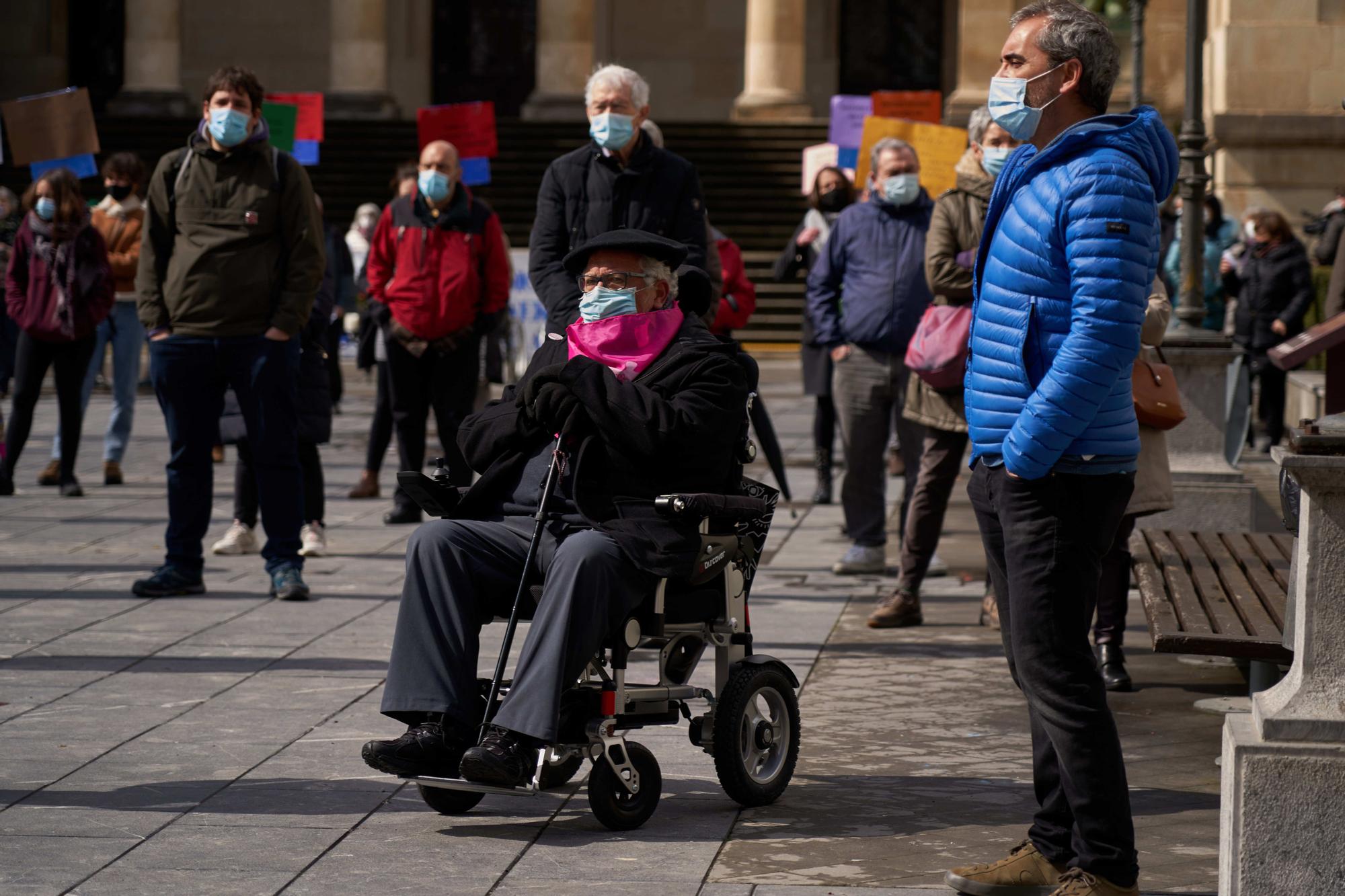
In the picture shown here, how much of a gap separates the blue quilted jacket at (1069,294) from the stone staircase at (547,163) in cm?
2065

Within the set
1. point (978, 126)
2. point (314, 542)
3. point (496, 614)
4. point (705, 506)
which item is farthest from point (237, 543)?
point (705, 506)

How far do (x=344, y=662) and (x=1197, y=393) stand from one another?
4.17 meters

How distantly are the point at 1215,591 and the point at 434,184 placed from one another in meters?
5.51

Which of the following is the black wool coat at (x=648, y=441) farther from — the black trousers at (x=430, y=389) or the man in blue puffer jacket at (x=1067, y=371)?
the black trousers at (x=430, y=389)

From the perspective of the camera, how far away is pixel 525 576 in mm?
5215

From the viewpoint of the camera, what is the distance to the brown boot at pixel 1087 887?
436 centimetres

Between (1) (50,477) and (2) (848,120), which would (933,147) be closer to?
(2) (848,120)

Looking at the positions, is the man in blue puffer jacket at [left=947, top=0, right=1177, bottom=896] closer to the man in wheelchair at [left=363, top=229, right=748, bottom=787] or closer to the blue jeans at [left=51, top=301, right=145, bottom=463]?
the man in wheelchair at [left=363, top=229, right=748, bottom=787]

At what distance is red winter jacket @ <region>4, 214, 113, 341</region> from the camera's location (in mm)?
12117

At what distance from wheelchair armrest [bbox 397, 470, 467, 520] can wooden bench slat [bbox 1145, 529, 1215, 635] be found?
1934 mm

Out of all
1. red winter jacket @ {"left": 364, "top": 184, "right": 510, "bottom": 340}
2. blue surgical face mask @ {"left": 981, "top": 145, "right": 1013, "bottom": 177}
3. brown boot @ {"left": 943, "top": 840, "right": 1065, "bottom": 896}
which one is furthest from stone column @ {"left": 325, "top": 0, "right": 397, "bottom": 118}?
brown boot @ {"left": 943, "top": 840, "right": 1065, "bottom": 896}

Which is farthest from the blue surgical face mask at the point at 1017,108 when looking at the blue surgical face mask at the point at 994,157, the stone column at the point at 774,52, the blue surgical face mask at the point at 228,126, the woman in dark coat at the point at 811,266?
the stone column at the point at 774,52

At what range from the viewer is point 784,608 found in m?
8.60

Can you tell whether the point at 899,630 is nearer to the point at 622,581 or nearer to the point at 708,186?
the point at 622,581
